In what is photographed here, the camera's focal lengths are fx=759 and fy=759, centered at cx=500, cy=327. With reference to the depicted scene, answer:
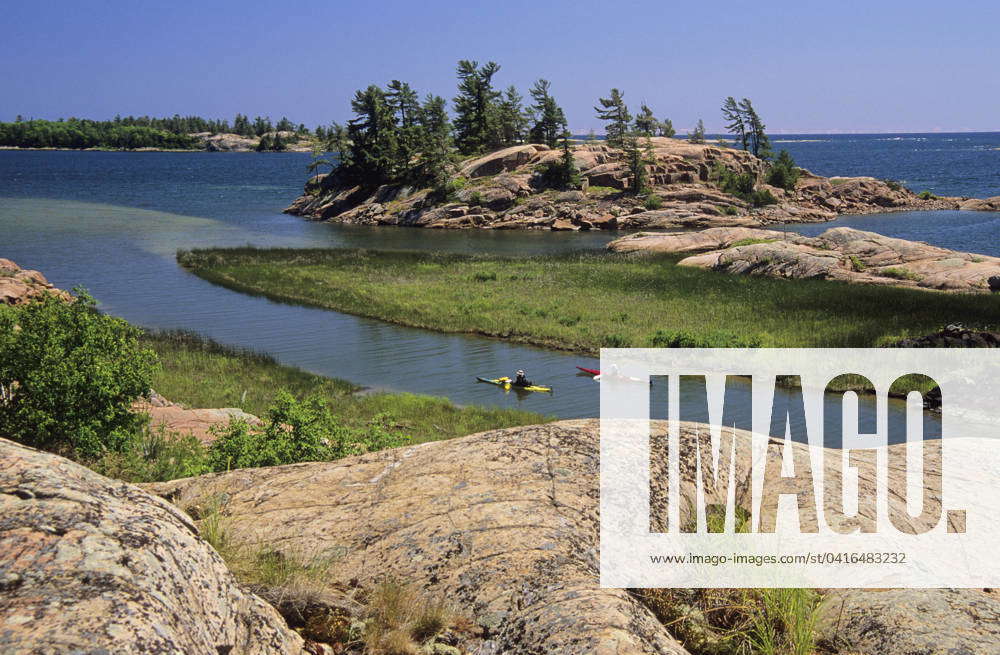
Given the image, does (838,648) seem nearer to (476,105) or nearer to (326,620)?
(326,620)

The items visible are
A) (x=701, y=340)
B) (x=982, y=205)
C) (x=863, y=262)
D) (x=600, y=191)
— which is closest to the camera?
(x=701, y=340)

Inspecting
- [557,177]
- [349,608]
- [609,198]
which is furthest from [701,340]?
[557,177]

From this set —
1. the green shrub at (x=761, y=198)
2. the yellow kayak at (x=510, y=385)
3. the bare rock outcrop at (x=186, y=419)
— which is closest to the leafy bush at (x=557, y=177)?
the green shrub at (x=761, y=198)

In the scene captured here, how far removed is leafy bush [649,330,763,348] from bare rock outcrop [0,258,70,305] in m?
23.1

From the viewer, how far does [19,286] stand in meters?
33.8

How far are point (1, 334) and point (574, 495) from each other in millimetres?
10081

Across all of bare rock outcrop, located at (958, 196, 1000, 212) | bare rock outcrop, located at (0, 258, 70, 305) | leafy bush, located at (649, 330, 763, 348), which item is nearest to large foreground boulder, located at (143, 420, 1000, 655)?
leafy bush, located at (649, 330, 763, 348)

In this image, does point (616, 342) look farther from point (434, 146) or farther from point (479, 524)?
point (434, 146)

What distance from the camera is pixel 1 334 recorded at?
11.7 meters

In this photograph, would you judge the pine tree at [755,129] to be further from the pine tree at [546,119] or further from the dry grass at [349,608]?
the dry grass at [349,608]

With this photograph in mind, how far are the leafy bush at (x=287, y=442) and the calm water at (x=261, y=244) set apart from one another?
10537mm

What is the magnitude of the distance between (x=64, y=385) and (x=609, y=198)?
76.5 meters

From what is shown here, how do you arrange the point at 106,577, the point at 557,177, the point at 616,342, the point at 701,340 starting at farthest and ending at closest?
1. the point at 557,177
2. the point at 616,342
3. the point at 701,340
4. the point at 106,577

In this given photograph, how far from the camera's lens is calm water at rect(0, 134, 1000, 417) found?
26.9m
